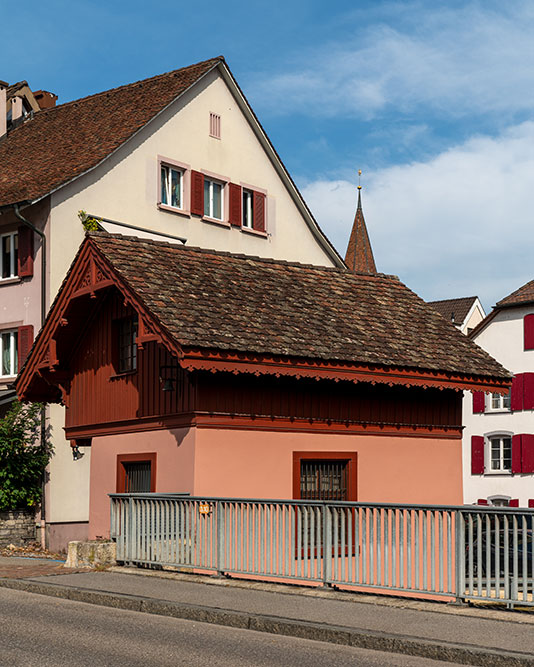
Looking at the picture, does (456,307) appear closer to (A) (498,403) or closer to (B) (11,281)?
(A) (498,403)

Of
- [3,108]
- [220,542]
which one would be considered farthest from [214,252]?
[3,108]

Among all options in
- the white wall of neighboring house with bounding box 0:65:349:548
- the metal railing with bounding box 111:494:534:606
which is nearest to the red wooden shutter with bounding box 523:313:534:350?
the white wall of neighboring house with bounding box 0:65:349:548

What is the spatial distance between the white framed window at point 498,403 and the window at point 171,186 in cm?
1941

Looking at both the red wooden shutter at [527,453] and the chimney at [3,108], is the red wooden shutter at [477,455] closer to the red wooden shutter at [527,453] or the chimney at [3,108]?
the red wooden shutter at [527,453]

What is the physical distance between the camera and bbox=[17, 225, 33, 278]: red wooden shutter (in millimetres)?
27328

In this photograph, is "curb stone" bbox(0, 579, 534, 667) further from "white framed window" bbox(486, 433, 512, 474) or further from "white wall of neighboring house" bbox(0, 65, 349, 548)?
"white framed window" bbox(486, 433, 512, 474)

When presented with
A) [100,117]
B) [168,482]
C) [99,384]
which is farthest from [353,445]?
[100,117]

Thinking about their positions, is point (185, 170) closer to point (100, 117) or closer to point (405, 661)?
point (100, 117)

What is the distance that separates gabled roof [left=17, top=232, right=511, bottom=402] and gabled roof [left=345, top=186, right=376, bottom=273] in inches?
2642

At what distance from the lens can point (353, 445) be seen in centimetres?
1812

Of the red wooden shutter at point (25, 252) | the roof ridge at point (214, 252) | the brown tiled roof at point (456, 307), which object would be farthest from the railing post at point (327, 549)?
the brown tiled roof at point (456, 307)

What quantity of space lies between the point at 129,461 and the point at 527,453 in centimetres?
2764

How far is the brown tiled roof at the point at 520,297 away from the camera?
144ft

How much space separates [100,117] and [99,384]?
14.2 metres
